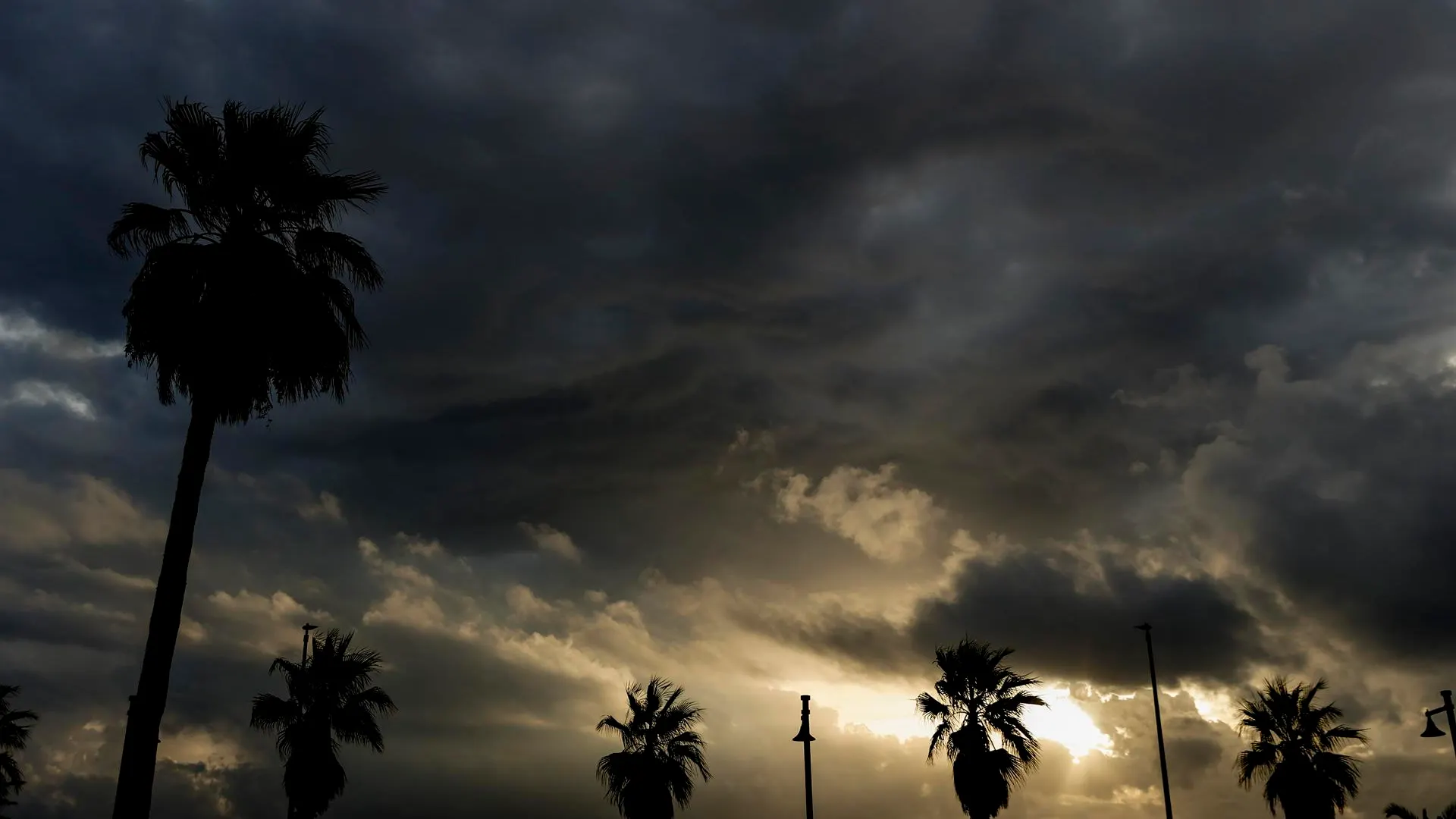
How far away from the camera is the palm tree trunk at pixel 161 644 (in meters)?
16.9

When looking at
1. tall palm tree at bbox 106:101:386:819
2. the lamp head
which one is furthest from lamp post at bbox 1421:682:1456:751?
tall palm tree at bbox 106:101:386:819

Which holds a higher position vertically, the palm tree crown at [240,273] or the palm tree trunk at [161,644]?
the palm tree crown at [240,273]

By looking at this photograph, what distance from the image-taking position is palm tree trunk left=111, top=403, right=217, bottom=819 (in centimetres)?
1691

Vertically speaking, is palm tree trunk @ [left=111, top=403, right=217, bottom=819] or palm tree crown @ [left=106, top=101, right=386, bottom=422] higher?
palm tree crown @ [left=106, top=101, right=386, bottom=422]

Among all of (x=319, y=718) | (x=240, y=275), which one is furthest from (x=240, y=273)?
(x=319, y=718)

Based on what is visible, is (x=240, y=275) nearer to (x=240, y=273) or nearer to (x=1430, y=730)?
(x=240, y=273)

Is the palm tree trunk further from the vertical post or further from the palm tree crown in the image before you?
the vertical post

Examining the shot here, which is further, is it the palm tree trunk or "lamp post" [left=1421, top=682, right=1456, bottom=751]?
"lamp post" [left=1421, top=682, right=1456, bottom=751]

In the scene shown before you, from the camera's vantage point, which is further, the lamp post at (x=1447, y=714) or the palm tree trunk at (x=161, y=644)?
the lamp post at (x=1447, y=714)

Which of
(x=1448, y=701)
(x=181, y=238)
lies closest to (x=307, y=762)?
(x=181, y=238)

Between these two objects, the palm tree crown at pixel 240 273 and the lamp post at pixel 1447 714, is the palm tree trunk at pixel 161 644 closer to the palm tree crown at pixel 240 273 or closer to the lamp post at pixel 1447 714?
the palm tree crown at pixel 240 273

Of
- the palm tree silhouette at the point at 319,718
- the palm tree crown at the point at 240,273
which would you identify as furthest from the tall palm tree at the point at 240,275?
the palm tree silhouette at the point at 319,718

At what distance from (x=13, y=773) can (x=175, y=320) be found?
1912 inches

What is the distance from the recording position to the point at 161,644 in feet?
58.0
